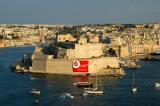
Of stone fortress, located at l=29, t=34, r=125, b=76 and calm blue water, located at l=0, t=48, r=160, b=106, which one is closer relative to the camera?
calm blue water, located at l=0, t=48, r=160, b=106

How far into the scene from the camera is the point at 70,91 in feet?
61.9

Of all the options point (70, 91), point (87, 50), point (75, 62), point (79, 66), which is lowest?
point (70, 91)

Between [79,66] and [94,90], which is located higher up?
[79,66]

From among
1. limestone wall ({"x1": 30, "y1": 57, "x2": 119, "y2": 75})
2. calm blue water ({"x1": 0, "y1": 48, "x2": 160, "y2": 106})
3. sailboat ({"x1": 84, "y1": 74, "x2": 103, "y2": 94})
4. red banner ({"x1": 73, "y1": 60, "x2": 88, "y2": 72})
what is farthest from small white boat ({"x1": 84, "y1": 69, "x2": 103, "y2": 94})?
limestone wall ({"x1": 30, "y1": 57, "x2": 119, "y2": 75})

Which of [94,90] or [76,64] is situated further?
[76,64]

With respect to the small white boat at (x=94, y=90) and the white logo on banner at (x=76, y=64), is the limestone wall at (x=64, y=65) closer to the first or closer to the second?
the white logo on banner at (x=76, y=64)

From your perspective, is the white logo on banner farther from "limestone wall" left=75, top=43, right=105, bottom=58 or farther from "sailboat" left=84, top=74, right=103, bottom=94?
"sailboat" left=84, top=74, right=103, bottom=94

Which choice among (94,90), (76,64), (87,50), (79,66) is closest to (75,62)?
(76,64)

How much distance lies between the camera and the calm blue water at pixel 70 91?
16828 millimetres

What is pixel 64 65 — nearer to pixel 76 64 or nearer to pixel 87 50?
pixel 76 64

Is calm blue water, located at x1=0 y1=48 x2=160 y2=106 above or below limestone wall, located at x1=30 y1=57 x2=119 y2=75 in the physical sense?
below

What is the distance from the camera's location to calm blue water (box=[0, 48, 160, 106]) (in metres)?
16.8

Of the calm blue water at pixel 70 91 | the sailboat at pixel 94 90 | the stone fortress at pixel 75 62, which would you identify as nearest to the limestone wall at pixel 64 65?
the stone fortress at pixel 75 62

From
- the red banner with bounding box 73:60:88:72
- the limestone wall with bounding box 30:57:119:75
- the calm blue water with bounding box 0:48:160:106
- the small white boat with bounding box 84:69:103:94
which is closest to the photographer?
the calm blue water with bounding box 0:48:160:106
